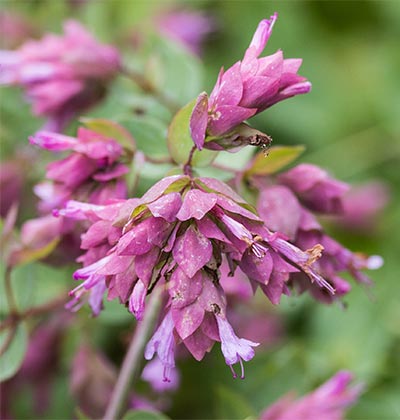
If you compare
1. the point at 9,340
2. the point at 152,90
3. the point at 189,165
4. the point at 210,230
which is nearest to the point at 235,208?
the point at 210,230

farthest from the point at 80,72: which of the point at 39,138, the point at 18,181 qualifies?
the point at 39,138

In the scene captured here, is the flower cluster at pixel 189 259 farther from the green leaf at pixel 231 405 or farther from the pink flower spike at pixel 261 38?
the green leaf at pixel 231 405

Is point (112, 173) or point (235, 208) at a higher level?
point (235, 208)

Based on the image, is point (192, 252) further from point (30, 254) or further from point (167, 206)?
point (30, 254)

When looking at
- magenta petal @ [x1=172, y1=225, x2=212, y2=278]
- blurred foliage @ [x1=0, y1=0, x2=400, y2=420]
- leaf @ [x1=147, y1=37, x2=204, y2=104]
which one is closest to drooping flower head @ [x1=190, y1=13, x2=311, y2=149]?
magenta petal @ [x1=172, y1=225, x2=212, y2=278]

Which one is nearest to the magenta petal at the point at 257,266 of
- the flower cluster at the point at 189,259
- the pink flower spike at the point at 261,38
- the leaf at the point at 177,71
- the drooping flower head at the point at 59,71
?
the flower cluster at the point at 189,259
